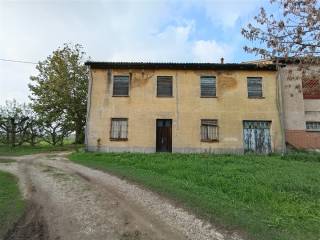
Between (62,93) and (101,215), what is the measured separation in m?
22.5

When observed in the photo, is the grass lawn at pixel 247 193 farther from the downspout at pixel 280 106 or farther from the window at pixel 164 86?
the window at pixel 164 86

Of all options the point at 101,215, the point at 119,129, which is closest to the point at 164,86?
the point at 119,129

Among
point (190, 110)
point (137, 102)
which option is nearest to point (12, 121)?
point (137, 102)

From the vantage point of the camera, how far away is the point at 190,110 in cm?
1917

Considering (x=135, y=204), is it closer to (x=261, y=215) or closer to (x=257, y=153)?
(x=261, y=215)

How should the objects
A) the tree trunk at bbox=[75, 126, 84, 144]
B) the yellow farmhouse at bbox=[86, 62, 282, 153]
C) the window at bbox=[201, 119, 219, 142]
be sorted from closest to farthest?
the yellow farmhouse at bbox=[86, 62, 282, 153], the window at bbox=[201, 119, 219, 142], the tree trunk at bbox=[75, 126, 84, 144]

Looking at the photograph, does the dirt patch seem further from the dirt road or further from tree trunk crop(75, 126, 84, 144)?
tree trunk crop(75, 126, 84, 144)

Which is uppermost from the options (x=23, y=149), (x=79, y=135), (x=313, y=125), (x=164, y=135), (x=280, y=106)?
(x=280, y=106)

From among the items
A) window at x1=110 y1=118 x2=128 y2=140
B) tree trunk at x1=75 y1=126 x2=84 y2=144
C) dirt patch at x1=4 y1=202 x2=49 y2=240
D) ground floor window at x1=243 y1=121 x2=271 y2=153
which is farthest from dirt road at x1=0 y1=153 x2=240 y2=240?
tree trunk at x1=75 y1=126 x2=84 y2=144

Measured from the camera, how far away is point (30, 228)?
558 centimetres

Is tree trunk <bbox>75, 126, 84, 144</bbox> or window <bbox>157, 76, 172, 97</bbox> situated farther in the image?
tree trunk <bbox>75, 126, 84, 144</bbox>

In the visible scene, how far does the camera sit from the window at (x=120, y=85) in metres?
19.5

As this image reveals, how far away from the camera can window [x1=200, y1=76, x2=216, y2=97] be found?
64.1 feet

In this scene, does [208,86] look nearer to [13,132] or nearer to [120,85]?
[120,85]
